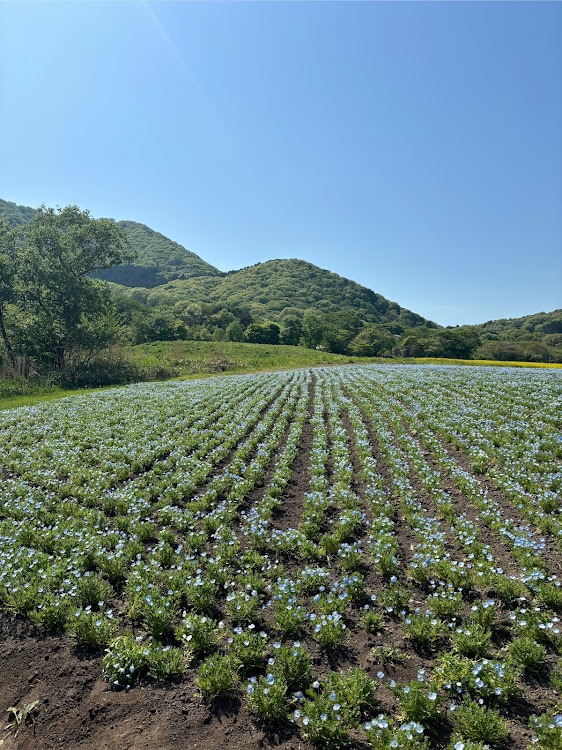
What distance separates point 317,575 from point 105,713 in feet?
10.2

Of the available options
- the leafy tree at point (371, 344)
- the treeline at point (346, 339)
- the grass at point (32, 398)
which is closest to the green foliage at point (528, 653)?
the grass at point (32, 398)

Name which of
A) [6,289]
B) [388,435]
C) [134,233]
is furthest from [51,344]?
[134,233]

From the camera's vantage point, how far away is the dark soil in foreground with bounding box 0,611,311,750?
3.75m

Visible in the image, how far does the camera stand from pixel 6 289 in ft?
103

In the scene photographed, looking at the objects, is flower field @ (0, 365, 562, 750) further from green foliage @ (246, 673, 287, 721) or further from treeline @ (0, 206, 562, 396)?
treeline @ (0, 206, 562, 396)

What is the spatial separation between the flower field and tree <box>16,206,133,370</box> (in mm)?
24054

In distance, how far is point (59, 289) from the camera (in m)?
33.8

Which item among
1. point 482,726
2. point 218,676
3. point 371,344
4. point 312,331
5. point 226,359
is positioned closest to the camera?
point 482,726

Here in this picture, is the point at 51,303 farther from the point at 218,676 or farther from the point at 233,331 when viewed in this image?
the point at 233,331

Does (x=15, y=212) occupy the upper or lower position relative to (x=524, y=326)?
upper

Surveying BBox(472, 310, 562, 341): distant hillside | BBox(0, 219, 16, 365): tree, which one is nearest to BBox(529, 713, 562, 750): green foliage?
BBox(0, 219, 16, 365): tree

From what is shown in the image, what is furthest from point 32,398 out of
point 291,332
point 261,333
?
point 291,332

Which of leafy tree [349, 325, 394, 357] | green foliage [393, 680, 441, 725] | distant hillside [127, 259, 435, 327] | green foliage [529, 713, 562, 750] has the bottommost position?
green foliage [393, 680, 441, 725]

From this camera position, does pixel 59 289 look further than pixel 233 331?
No
